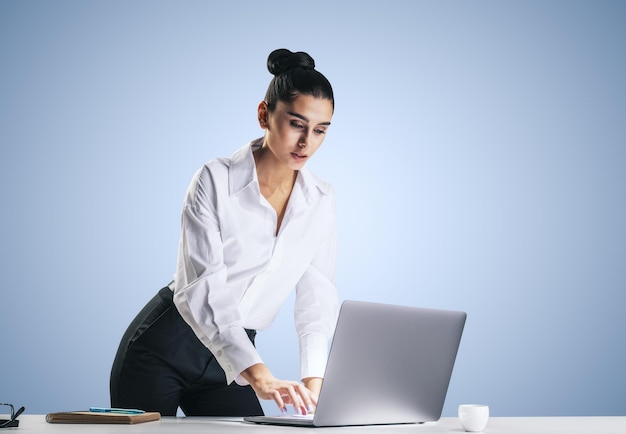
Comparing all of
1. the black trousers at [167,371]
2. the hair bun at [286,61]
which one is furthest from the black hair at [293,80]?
the black trousers at [167,371]

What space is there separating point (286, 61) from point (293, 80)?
11 centimetres

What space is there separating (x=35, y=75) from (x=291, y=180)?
125 inches

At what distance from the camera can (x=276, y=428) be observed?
57.7 inches

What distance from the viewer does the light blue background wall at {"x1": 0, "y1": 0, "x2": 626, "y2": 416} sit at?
15.4 ft

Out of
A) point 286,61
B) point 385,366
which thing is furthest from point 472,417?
point 286,61

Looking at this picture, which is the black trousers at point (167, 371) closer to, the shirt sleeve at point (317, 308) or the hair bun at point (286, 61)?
the shirt sleeve at point (317, 308)

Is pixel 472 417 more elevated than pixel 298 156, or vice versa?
pixel 298 156

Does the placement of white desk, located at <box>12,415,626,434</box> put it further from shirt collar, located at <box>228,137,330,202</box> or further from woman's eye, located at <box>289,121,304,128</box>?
woman's eye, located at <box>289,121,304,128</box>

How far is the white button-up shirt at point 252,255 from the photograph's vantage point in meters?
1.82

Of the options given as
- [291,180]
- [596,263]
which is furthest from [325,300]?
[596,263]

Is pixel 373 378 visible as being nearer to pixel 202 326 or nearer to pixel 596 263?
pixel 202 326

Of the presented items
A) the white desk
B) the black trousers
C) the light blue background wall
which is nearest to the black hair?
the black trousers

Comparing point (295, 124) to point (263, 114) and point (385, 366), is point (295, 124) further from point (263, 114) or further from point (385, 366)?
point (385, 366)

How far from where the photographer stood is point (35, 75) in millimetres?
4812
